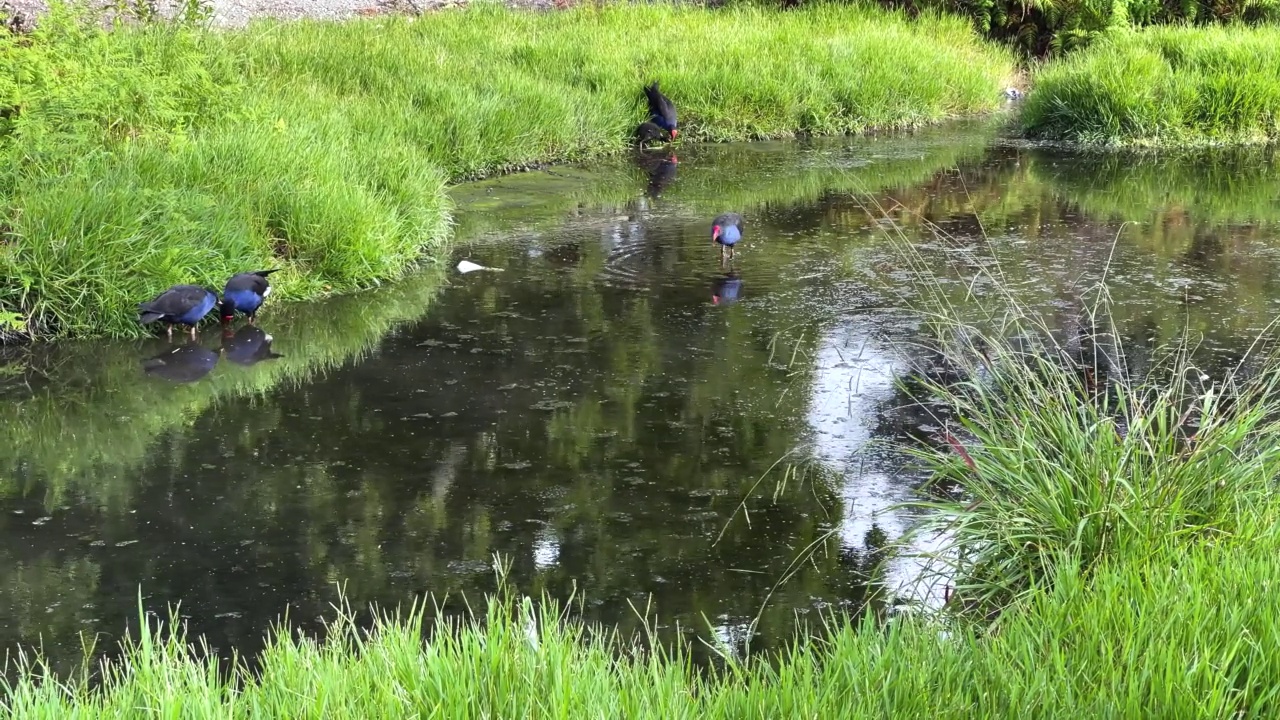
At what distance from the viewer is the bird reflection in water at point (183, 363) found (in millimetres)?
6859

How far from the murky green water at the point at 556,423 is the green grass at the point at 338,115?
42 cm

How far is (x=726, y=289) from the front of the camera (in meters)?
8.48

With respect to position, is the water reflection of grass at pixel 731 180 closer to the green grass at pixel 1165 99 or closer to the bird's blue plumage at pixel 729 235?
the green grass at pixel 1165 99

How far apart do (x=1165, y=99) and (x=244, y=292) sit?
10.1 m

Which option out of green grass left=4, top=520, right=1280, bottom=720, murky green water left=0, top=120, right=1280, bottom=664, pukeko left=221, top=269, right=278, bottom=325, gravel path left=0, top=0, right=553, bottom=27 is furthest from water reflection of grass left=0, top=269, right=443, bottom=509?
gravel path left=0, top=0, right=553, bottom=27

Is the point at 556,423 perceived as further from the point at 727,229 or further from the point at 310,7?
the point at 310,7

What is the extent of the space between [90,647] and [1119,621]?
9.87 feet

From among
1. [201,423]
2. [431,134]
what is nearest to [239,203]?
[201,423]

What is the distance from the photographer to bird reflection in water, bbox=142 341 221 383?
686 cm

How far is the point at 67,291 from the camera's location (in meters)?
7.21

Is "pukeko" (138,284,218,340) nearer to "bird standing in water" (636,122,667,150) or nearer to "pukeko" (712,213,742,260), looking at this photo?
"pukeko" (712,213,742,260)

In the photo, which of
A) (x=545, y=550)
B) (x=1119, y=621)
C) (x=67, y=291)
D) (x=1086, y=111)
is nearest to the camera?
(x=1119, y=621)

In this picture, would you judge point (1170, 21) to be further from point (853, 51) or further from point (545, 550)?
point (545, 550)

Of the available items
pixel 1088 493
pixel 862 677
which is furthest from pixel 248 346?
pixel 862 677
